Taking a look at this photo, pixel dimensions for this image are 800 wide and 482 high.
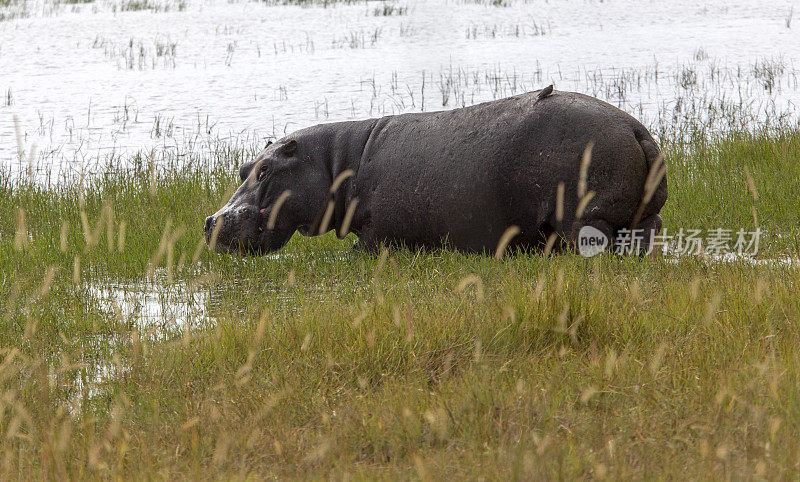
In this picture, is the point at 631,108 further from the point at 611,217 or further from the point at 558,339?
the point at 558,339

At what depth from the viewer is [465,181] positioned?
598 centimetres

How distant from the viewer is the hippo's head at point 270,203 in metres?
6.49

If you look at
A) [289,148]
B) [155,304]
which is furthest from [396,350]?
[289,148]

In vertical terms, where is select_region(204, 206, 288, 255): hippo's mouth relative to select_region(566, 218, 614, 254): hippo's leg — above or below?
below

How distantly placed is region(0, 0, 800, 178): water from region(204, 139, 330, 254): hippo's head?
4514 mm

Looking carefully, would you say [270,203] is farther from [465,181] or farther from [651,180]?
[651,180]

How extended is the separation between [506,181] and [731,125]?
5771mm

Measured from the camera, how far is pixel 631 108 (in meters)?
13.1

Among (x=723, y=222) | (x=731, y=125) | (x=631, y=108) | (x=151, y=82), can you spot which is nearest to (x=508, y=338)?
(x=723, y=222)

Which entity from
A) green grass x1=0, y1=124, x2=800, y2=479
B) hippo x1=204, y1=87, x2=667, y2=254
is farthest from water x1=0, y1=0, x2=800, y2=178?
green grass x1=0, y1=124, x2=800, y2=479

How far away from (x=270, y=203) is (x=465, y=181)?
5.01ft

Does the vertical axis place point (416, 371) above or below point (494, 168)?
below

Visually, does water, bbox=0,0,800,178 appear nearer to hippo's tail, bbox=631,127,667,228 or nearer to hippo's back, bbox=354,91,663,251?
hippo's back, bbox=354,91,663,251

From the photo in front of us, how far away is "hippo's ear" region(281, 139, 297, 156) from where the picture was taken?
6633 mm
